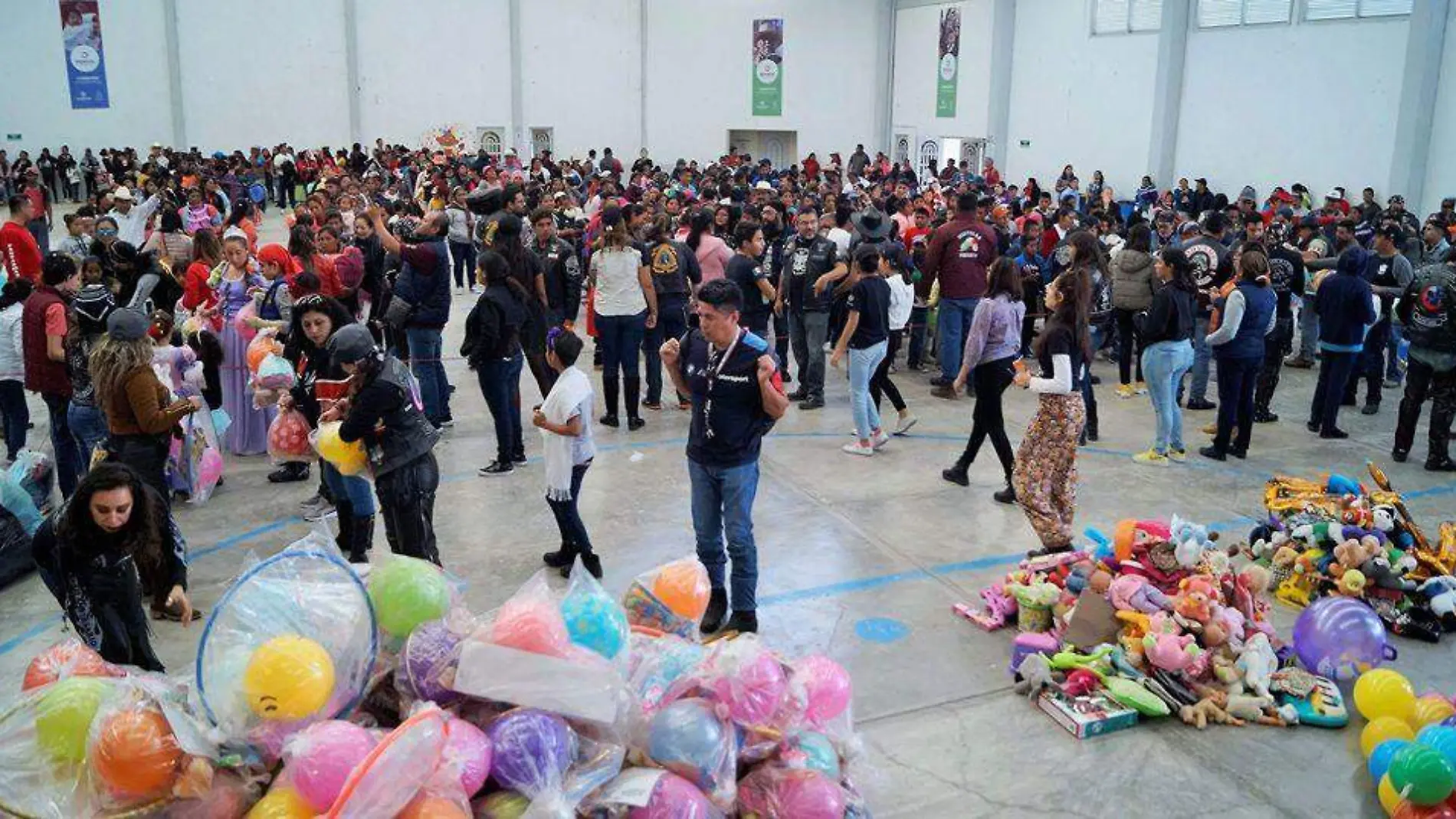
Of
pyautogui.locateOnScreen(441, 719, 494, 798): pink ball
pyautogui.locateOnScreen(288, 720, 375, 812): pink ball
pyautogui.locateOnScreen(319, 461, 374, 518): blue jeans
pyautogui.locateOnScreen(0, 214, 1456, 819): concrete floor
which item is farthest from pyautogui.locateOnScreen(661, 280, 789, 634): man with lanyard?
pyautogui.locateOnScreen(288, 720, 375, 812): pink ball

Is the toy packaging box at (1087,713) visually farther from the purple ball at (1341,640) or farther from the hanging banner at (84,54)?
the hanging banner at (84,54)

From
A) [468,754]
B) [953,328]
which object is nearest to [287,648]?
[468,754]

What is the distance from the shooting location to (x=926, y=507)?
294 inches

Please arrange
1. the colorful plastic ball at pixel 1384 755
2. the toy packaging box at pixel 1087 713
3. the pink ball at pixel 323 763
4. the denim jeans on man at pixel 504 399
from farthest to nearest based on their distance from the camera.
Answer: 1. the denim jeans on man at pixel 504 399
2. the toy packaging box at pixel 1087 713
3. the colorful plastic ball at pixel 1384 755
4. the pink ball at pixel 323 763

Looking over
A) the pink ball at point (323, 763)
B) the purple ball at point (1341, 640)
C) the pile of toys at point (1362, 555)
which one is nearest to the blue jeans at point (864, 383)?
the pile of toys at point (1362, 555)

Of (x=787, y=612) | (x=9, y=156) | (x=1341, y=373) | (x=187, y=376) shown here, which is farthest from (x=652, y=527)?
(x=9, y=156)

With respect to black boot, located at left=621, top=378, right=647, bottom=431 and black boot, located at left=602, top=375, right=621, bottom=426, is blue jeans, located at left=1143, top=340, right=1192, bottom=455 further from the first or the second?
black boot, located at left=602, top=375, right=621, bottom=426

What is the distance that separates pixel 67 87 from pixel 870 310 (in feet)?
86.5

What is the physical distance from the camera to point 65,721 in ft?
10.8

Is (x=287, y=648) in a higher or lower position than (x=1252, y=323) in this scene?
lower

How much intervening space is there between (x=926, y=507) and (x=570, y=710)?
4421 mm

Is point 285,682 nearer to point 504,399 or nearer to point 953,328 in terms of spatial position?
point 504,399

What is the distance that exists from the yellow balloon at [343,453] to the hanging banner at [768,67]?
27.9m

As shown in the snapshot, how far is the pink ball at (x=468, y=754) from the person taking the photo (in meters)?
3.20
